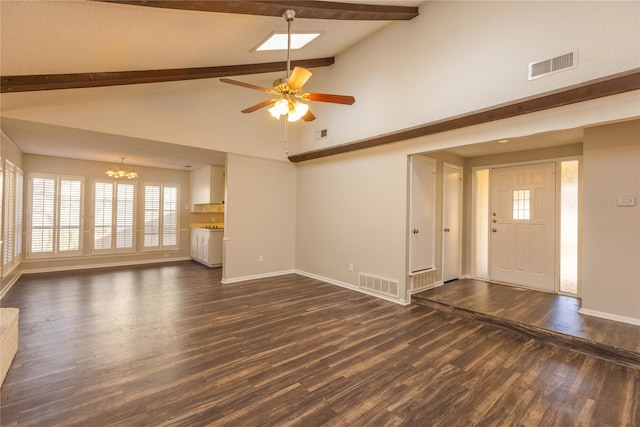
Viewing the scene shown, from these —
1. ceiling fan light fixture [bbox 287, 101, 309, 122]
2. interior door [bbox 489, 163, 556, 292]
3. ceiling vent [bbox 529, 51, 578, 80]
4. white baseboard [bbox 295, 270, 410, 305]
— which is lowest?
white baseboard [bbox 295, 270, 410, 305]

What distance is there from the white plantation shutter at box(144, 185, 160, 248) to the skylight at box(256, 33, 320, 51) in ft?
19.0

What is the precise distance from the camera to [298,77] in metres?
2.65

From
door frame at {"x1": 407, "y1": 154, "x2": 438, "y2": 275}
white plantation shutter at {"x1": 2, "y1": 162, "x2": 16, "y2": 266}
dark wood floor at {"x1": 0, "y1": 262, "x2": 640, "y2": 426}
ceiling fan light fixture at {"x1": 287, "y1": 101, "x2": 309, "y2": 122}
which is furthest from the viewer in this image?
white plantation shutter at {"x1": 2, "y1": 162, "x2": 16, "y2": 266}

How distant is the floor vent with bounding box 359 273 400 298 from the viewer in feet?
15.5

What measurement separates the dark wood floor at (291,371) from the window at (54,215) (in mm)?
2770

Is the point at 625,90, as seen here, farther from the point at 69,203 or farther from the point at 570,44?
the point at 69,203

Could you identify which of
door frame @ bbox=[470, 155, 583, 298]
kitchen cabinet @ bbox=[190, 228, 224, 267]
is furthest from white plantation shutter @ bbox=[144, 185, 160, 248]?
door frame @ bbox=[470, 155, 583, 298]

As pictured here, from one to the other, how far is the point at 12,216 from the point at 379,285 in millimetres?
6774

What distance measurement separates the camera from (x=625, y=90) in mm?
2586

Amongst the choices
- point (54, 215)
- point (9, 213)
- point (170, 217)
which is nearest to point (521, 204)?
point (170, 217)

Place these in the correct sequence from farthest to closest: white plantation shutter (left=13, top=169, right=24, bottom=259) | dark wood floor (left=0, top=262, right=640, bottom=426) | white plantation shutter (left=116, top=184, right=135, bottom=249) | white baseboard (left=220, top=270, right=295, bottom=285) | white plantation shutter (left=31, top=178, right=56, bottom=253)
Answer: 1. white plantation shutter (left=116, top=184, right=135, bottom=249)
2. white plantation shutter (left=31, top=178, right=56, bottom=253)
3. white baseboard (left=220, top=270, right=295, bottom=285)
4. white plantation shutter (left=13, top=169, right=24, bottom=259)
5. dark wood floor (left=0, top=262, right=640, bottom=426)

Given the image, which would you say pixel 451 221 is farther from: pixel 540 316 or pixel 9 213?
pixel 9 213

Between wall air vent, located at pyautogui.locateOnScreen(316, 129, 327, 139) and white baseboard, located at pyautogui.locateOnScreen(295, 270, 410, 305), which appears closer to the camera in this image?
white baseboard, located at pyautogui.locateOnScreen(295, 270, 410, 305)

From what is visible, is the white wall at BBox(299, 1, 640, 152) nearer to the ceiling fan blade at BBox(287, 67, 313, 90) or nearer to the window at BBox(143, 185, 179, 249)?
the ceiling fan blade at BBox(287, 67, 313, 90)
